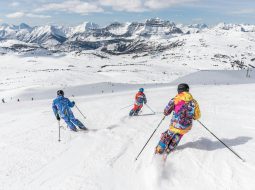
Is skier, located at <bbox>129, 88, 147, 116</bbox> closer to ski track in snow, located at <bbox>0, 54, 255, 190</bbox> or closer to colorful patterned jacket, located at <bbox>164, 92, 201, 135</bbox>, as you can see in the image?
ski track in snow, located at <bbox>0, 54, 255, 190</bbox>

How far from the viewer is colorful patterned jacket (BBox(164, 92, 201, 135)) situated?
872cm

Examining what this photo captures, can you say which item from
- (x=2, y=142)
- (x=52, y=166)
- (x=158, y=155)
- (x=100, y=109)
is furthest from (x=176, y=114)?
(x=100, y=109)

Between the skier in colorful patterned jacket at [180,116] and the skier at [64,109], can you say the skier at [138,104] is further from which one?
the skier in colorful patterned jacket at [180,116]

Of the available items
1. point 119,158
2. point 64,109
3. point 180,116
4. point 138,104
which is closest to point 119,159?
point 119,158

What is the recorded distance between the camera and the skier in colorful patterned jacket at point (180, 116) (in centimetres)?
873

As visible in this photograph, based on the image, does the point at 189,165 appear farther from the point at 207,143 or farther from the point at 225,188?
the point at 207,143

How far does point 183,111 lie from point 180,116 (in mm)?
174

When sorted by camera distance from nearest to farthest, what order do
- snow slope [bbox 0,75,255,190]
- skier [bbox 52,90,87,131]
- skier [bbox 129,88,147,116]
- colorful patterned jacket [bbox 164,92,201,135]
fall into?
1. snow slope [bbox 0,75,255,190]
2. colorful patterned jacket [bbox 164,92,201,135]
3. skier [bbox 52,90,87,131]
4. skier [bbox 129,88,147,116]

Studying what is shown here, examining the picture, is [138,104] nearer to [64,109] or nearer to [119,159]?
[64,109]

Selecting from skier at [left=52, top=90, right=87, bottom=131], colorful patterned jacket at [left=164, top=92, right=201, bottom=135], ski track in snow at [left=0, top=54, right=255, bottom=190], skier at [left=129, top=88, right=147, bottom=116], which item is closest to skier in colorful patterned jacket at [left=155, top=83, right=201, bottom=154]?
colorful patterned jacket at [left=164, top=92, right=201, bottom=135]

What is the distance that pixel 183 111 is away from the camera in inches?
344

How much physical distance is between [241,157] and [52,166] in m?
5.43

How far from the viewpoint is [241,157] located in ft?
27.8

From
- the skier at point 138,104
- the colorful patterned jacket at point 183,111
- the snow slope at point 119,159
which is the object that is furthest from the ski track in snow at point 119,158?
the skier at point 138,104
